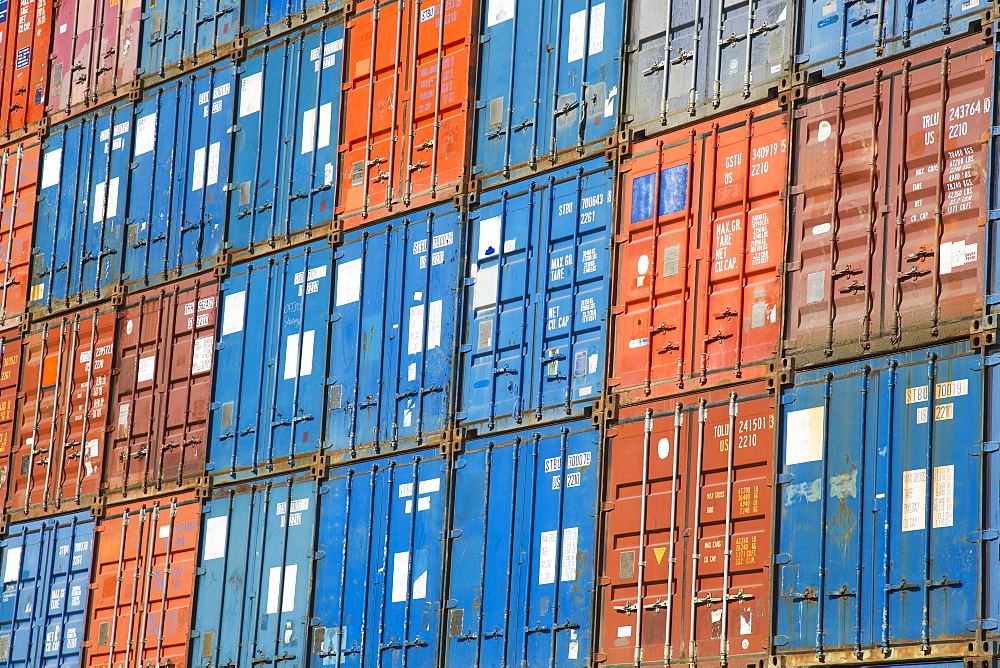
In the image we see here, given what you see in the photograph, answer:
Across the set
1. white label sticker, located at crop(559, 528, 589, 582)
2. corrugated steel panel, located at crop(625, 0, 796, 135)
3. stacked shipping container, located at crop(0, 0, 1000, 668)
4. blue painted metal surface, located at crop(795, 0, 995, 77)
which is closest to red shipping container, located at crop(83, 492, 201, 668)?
stacked shipping container, located at crop(0, 0, 1000, 668)

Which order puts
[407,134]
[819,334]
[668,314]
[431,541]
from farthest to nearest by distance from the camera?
[407,134] → [431,541] → [668,314] → [819,334]

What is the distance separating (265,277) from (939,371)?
8.39 meters

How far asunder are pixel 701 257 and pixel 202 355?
6728 millimetres

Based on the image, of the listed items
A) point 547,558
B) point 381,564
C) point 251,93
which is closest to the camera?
point 547,558

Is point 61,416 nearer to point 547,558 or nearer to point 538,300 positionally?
point 538,300

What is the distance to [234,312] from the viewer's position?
18.7 m

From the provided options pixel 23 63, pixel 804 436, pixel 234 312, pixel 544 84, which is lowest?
pixel 804 436

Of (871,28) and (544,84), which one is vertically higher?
(544,84)

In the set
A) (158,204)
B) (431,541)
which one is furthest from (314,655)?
(158,204)

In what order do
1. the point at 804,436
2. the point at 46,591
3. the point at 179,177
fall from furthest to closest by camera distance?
the point at 179,177 → the point at 46,591 → the point at 804,436

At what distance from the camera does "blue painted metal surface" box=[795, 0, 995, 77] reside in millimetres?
13234

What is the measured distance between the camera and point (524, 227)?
635 inches

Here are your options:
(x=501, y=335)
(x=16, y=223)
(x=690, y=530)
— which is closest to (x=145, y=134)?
(x=16, y=223)

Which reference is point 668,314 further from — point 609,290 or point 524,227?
point 524,227
